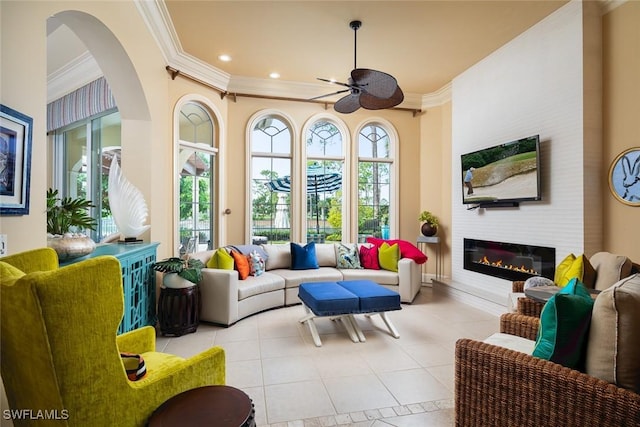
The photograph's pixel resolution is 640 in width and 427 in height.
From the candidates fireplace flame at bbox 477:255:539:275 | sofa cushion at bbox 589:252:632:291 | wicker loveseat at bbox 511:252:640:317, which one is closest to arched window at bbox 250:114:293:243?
fireplace flame at bbox 477:255:539:275

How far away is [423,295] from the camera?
4.92 meters

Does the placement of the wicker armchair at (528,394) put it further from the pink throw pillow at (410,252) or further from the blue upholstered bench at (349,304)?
the pink throw pillow at (410,252)

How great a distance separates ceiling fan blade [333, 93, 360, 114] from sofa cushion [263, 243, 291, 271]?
90.1 inches

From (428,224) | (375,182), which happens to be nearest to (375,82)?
(375,182)

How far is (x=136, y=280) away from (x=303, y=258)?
2.32 m

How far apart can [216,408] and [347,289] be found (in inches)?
92.6

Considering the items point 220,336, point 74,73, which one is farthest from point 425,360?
point 74,73

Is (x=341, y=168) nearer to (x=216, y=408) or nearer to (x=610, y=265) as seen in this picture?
(x=610, y=265)

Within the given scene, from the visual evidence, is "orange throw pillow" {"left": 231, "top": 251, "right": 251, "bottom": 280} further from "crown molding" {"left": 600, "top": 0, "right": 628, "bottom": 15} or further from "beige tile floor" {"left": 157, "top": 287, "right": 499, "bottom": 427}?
"crown molding" {"left": 600, "top": 0, "right": 628, "bottom": 15}

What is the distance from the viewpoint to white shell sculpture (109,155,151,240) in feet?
9.28

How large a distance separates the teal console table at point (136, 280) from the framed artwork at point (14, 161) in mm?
1016

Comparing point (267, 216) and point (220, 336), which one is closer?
point (220, 336)

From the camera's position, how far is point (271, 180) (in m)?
5.44

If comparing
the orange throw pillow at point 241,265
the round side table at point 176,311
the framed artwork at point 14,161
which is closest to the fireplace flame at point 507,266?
the orange throw pillow at point 241,265
